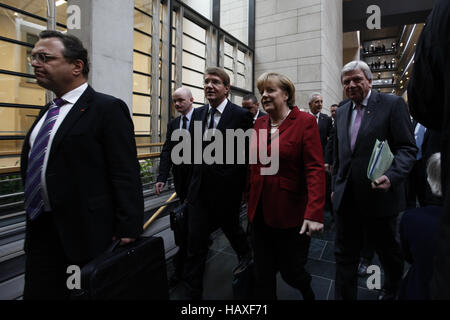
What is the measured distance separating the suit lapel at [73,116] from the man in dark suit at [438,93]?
5.14ft

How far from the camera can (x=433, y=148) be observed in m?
2.38

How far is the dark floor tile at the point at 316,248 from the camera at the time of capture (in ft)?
11.0

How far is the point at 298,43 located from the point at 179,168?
8.83m

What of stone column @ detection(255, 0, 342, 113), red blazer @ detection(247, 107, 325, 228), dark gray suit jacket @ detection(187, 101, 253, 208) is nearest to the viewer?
red blazer @ detection(247, 107, 325, 228)

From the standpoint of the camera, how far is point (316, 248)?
3.55 m

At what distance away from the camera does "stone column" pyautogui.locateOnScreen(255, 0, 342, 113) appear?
9.73 m

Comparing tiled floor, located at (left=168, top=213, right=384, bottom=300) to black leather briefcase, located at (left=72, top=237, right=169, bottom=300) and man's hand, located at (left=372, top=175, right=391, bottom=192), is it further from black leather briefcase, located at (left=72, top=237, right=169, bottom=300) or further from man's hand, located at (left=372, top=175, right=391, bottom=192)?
man's hand, located at (left=372, top=175, right=391, bottom=192)

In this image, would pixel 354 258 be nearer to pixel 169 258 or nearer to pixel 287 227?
pixel 287 227

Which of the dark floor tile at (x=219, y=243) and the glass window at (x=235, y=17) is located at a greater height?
the glass window at (x=235, y=17)

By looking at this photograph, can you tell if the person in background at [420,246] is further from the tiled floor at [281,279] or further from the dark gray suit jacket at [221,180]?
the tiled floor at [281,279]

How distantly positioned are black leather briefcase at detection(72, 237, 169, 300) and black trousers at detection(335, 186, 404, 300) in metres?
1.32

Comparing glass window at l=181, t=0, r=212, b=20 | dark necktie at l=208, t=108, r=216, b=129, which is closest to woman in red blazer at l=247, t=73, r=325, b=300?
dark necktie at l=208, t=108, r=216, b=129
